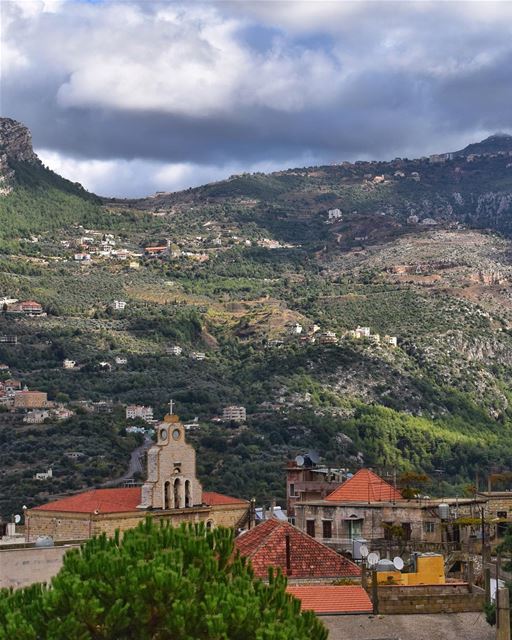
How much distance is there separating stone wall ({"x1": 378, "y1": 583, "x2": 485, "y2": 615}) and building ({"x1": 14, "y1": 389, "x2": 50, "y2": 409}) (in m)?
89.2

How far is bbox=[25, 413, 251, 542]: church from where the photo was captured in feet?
148

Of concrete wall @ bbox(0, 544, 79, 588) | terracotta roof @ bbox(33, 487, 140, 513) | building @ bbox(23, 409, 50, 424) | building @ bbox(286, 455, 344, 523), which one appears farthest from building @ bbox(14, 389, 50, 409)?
concrete wall @ bbox(0, 544, 79, 588)

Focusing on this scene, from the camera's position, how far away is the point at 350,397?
124625mm

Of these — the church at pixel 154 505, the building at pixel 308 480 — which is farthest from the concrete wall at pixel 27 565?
the building at pixel 308 480

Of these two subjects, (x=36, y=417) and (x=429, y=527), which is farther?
(x=36, y=417)

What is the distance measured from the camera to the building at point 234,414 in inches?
4589

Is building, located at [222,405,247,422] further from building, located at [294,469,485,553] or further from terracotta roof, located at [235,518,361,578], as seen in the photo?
terracotta roof, located at [235,518,361,578]

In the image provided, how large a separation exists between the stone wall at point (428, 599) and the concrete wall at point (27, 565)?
21.7 ft

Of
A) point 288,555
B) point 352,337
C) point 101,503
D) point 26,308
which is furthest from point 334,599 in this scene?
point 26,308

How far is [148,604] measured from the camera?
22.8 m

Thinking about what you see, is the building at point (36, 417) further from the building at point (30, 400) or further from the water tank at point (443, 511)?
the water tank at point (443, 511)

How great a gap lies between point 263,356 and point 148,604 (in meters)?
118

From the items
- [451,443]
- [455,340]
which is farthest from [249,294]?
[451,443]

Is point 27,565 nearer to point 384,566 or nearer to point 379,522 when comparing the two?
point 384,566
